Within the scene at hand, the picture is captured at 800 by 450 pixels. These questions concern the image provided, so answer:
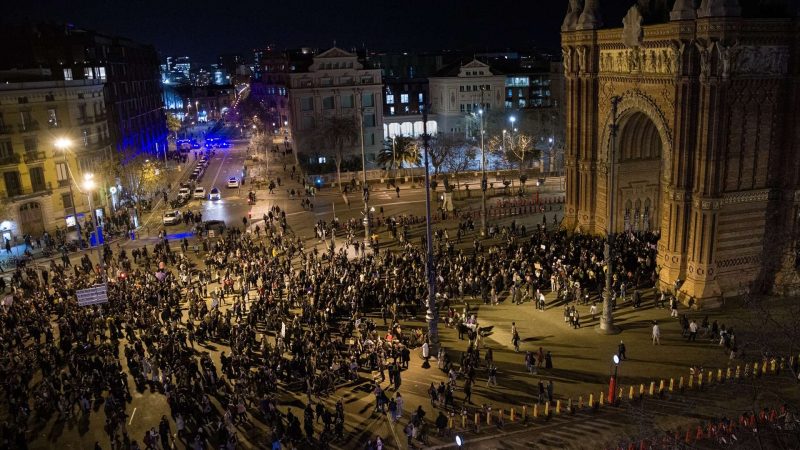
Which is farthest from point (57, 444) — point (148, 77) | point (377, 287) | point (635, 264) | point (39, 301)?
A: point (148, 77)

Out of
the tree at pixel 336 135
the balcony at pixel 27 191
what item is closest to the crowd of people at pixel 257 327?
the balcony at pixel 27 191

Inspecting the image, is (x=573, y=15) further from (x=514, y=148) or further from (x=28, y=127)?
(x=28, y=127)

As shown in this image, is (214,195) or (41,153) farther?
(214,195)

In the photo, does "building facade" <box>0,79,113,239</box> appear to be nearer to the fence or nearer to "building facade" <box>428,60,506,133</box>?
the fence

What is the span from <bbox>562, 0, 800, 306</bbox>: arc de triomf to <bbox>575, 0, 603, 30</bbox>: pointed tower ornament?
3.47 m

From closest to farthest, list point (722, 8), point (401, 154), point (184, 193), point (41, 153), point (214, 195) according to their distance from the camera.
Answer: point (722, 8) → point (41, 153) → point (184, 193) → point (214, 195) → point (401, 154)

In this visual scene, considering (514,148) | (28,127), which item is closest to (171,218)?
(28,127)

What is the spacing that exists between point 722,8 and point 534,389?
64.9ft

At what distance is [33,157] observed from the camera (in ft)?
172

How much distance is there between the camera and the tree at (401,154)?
73375 millimetres

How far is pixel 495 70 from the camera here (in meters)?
100

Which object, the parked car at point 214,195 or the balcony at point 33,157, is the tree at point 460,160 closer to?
the parked car at point 214,195

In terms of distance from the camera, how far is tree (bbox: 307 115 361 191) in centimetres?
7731

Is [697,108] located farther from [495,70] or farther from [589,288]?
[495,70]
